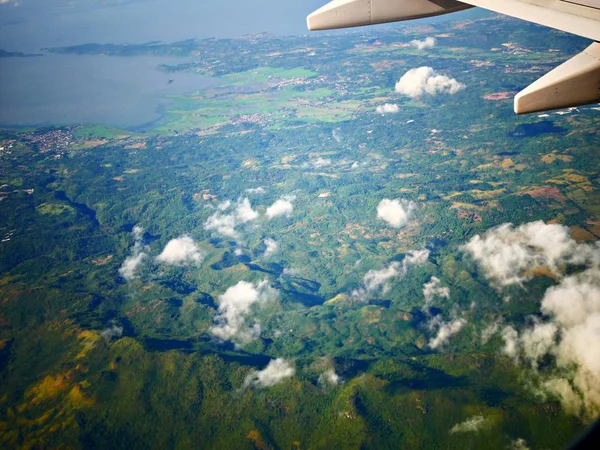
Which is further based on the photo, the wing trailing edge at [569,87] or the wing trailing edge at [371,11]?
the wing trailing edge at [371,11]

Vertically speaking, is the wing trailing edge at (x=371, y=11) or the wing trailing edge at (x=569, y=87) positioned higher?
the wing trailing edge at (x=371, y=11)

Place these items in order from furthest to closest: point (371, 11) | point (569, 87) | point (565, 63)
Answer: point (371, 11) < point (565, 63) < point (569, 87)

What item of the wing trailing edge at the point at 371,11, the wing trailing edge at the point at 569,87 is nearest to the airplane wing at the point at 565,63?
the wing trailing edge at the point at 569,87

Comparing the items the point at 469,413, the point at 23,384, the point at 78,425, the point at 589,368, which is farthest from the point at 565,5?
the point at 589,368

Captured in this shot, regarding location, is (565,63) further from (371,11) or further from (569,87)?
(371,11)

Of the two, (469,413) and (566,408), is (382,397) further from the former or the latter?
(566,408)

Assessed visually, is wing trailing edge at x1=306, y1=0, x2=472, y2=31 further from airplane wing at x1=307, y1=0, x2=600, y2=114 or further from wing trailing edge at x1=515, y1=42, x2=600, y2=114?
wing trailing edge at x1=515, y1=42, x2=600, y2=114

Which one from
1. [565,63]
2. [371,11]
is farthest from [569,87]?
[371,11]

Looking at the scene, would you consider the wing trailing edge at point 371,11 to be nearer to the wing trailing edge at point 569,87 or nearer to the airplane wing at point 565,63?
the airplane wing at point 565,63

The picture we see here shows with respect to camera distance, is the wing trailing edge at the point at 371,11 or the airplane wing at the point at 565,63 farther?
the wing trailing edge at the point at 371,11

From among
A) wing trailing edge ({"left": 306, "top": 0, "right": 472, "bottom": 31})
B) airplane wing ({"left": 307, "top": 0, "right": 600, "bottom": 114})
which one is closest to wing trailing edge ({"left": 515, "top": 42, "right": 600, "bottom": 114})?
airplane wing ({"left": 307, "top": 0, "right": 600, "bottom": 114})

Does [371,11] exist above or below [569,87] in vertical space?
above
